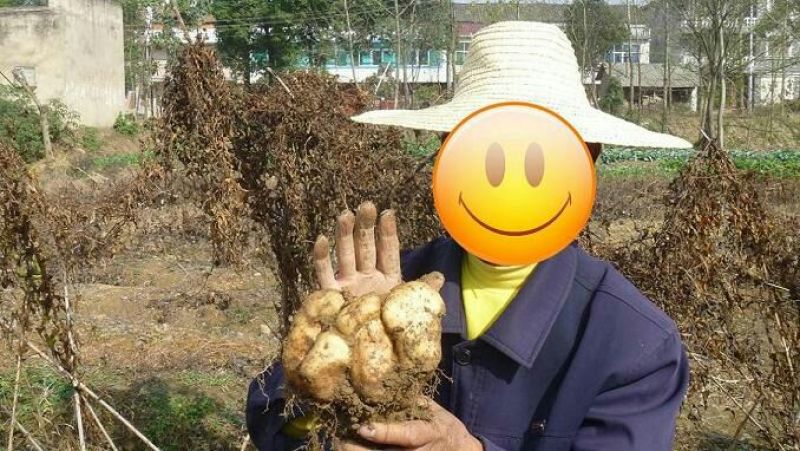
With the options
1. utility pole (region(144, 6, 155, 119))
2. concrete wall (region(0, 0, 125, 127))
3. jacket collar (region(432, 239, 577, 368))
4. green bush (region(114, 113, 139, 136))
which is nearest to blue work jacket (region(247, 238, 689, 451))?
jacket collar (region(432, 239, 577, 368))

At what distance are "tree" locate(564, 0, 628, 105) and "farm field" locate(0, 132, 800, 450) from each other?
67.6 feet

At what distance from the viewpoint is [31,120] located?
1942cm

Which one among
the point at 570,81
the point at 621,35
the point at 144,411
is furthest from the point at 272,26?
the point at 570,81

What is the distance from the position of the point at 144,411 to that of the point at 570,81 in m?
3.68

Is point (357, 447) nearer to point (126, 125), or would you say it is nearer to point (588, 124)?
point (588, 124)

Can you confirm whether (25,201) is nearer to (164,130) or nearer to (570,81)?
(164,130)

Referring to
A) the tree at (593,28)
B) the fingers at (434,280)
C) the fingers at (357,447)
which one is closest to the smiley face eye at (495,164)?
the fingers at (434,280)

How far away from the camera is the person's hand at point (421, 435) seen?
1270 millimetres

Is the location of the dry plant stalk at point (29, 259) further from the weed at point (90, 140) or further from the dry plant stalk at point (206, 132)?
the weed at point (90, 140)

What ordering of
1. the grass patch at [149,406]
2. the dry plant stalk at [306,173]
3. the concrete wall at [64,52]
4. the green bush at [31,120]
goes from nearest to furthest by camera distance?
1. the dry plant stalk at [306,173]
2. the grass patch at [149,406]
3. the green bush at [31,120]
4. the concrete wall at [64,52]

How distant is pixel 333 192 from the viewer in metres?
2.98

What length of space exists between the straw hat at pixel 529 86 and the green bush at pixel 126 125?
81.5 feet

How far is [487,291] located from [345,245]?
0.30 m

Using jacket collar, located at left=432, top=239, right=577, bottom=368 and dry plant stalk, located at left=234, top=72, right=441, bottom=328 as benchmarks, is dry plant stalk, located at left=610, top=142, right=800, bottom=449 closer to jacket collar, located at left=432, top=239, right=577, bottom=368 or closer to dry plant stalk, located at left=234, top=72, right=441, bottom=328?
dry plant stalk, located at left=234, top=72, right=441, bottom=328
